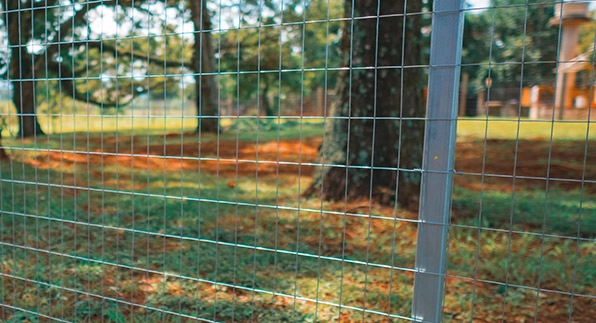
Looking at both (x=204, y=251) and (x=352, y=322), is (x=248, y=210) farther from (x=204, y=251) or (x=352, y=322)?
(x=352, y=322)

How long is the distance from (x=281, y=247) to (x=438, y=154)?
254 cm

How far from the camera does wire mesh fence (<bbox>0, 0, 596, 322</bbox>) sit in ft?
5.88

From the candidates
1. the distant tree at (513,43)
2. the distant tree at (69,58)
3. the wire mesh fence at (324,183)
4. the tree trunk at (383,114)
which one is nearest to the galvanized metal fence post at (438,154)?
the wire mesh fence at (324,183)

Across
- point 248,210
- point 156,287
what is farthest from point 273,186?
point 156,287

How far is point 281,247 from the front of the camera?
4020 mm

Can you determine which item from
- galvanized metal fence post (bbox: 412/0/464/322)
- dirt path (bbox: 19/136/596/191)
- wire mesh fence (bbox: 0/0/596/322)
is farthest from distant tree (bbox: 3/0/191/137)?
galvanized metal fence post (bbox: 412/0/464/322)

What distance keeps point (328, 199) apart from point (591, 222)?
7.94ft

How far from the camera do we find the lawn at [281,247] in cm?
232

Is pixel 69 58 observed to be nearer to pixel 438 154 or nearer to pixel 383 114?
pixel 383 114

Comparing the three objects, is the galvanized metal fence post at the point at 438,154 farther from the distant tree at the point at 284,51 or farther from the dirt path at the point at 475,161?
the distant tree at the point at 284,51

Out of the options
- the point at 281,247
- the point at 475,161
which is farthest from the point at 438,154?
the point at 475,161

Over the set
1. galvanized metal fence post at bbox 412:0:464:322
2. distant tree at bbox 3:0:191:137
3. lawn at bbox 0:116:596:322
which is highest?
distant tree at bbox 3:0:191:137

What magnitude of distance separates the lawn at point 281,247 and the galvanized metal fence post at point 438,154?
0.09 m

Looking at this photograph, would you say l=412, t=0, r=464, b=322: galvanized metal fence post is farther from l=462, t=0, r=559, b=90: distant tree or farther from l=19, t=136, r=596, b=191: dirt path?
l=462, t=0, r=559, b=90: distant tree
